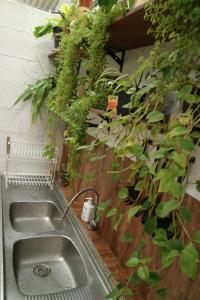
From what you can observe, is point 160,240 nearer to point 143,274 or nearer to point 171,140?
point 143,274

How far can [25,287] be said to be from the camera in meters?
1.22

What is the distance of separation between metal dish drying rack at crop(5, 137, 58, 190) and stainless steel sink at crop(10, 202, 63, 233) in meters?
0.22

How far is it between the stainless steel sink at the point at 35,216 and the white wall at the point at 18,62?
438 millimetres

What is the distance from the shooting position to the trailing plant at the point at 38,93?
70.5 inches

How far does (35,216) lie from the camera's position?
178cm

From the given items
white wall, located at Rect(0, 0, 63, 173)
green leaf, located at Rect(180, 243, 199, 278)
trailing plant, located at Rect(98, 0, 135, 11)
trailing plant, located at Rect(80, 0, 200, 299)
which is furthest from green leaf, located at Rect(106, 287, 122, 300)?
white wall, located at Rect(0, 0, 63, 173)

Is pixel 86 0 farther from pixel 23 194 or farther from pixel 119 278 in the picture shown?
pixel 119 278

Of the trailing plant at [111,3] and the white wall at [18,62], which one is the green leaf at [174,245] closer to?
the trailing plant at [111,3]

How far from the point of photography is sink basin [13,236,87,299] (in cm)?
126

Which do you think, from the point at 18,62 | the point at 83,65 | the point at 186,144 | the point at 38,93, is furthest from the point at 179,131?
the point at 18,62

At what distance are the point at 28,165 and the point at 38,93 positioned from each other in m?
0.61

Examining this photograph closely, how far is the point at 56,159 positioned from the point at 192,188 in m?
1.42

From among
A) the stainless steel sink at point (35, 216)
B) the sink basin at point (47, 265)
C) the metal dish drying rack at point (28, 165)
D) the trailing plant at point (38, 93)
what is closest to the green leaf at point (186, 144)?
the sink basin at point (47, 265)

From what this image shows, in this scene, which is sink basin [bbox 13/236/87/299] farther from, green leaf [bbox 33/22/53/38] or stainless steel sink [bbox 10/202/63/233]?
green leaf [bbox 33/22/53/38]
